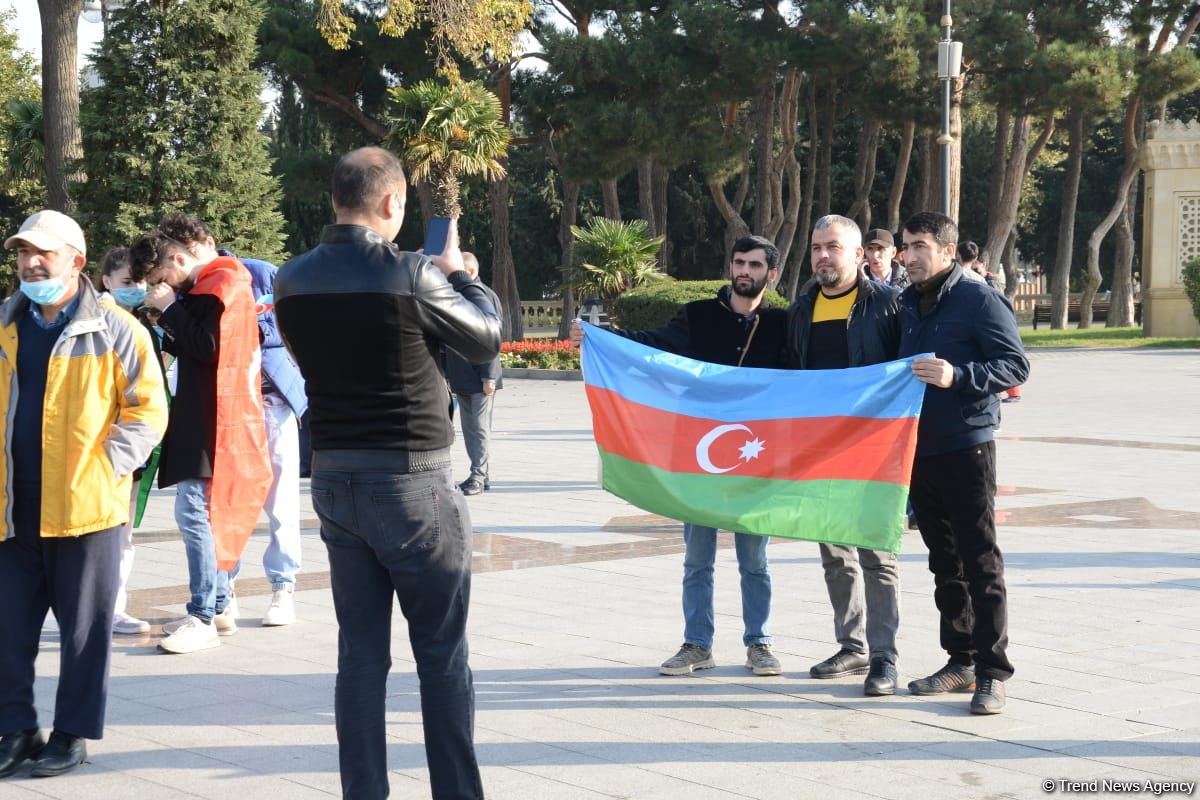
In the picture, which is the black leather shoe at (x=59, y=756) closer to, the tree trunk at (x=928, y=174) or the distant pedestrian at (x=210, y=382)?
the distant pedestrian at (x=210, y=382)

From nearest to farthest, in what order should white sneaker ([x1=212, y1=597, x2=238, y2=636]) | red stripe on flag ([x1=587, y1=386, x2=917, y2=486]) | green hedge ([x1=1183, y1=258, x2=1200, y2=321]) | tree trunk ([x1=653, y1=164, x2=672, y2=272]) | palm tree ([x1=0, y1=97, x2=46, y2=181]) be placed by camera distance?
red stripe on flag ([x1=587, y1=386, x2=917, y2=486])
white sneaker ([x1=212, y1=597, x2=238, y2=636])
palm tree ([x1=0, y1=97, x2=46, y2=181])
green hedge ([x1=1183, y1=258, x2=1200, y2=321])
tree trunk ([x1=653, y1=164, x2=672, y2=272])

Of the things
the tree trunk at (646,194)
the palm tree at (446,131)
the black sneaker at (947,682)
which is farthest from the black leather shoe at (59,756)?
the tree trunk at (646,194)

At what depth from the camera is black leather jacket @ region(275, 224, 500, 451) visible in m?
4.24

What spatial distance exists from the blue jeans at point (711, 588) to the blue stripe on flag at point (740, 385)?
56 cm

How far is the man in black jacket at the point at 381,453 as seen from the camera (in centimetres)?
426

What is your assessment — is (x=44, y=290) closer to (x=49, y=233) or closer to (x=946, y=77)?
(x=49, y=233)

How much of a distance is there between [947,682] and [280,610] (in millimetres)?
3395

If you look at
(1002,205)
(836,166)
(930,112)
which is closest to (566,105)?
(930,112)

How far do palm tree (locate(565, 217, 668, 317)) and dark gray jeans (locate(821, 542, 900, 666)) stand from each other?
73.5 ft

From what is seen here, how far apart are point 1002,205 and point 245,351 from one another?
3811 cm

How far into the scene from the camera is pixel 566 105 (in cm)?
3750

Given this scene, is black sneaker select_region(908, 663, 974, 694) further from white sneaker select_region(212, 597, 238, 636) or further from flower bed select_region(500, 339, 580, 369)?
flower bed select_region(500, 339, 580, 369)

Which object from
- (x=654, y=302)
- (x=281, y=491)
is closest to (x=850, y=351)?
(x=281, y=491)

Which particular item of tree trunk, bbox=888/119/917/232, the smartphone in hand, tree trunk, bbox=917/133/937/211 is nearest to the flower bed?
tree trunk, bbox=888/119/917/232
